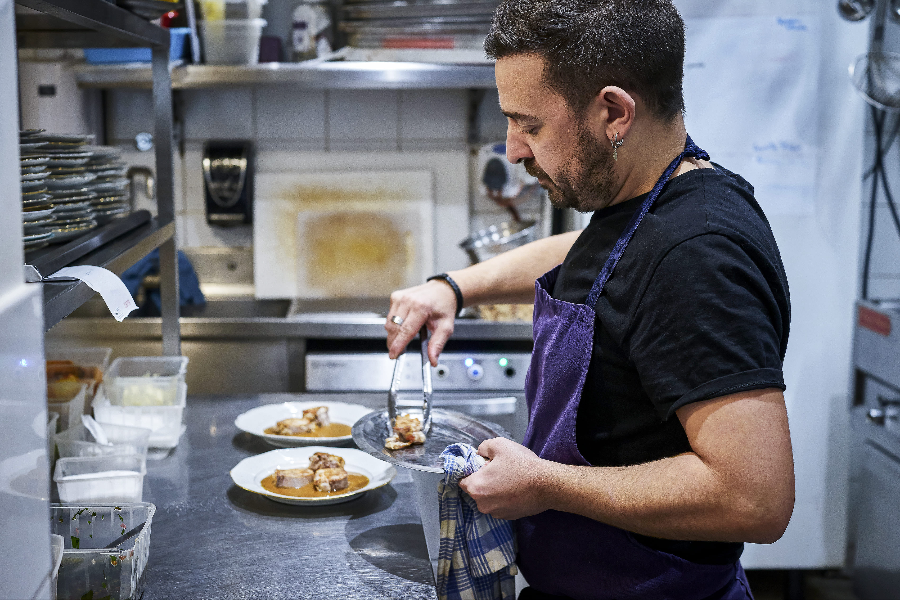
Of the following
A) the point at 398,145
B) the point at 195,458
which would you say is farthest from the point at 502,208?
the point at 195,458

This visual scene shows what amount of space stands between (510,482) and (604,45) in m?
0.55

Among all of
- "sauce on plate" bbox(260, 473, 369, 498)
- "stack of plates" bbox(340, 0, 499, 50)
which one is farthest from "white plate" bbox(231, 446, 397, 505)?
"stack of plates" bbox(340, 0, 499, 50)

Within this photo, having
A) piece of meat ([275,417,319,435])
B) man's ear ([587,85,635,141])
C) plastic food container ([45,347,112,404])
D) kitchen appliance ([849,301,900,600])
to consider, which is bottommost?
kitchen appliance ([849,301,900,600])

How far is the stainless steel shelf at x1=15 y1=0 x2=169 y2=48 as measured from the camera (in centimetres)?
115

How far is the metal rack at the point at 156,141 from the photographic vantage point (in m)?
1.02

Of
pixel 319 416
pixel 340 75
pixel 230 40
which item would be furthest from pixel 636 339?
pixel 230 40

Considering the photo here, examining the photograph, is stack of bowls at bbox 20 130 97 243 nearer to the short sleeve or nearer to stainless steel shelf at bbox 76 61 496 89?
the short sleeve

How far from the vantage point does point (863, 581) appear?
2566mm

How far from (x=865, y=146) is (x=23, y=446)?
259 centimetres

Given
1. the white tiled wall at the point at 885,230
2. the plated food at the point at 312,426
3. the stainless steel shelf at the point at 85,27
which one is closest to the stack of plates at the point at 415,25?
the stainless steel shelf at the point at 85,27

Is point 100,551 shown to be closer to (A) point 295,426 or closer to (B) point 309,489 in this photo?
(B) point 309,489

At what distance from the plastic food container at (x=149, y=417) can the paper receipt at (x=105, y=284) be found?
551 mm

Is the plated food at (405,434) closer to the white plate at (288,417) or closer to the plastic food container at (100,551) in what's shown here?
the white plate at (288,417)

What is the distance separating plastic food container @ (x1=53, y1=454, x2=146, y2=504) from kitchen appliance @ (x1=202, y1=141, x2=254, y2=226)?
1.87 m
